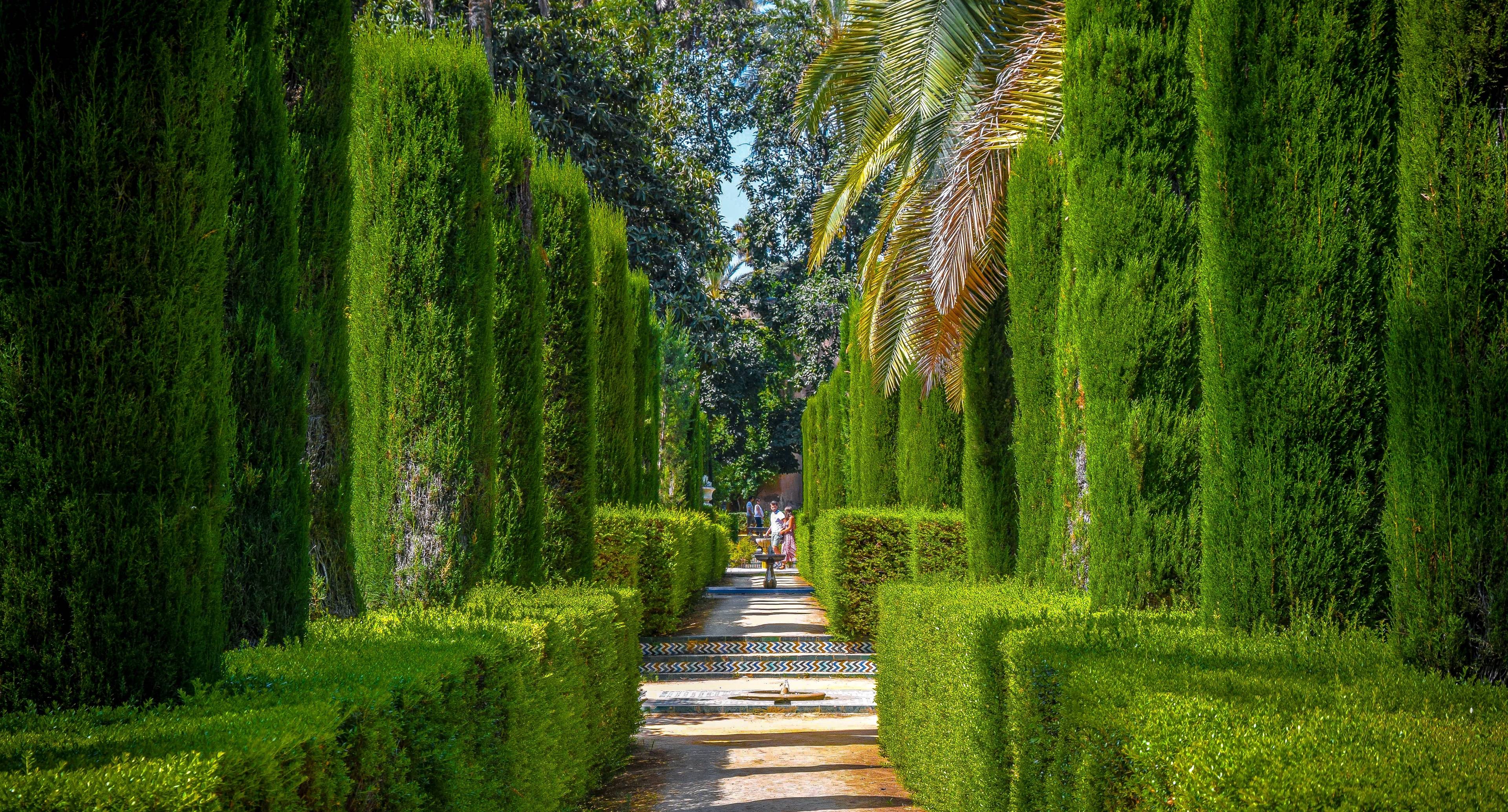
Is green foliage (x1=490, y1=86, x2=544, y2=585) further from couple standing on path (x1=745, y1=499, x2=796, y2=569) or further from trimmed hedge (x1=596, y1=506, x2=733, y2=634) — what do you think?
→ couple standing on path (x1=745, y1=499, x2=796, y2=569)

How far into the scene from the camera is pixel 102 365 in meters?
3.56

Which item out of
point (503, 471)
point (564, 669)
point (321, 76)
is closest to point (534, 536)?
point (503, 471)

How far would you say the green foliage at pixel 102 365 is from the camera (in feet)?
11.4

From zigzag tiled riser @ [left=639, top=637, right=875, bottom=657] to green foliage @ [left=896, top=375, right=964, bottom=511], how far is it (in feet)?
7.47

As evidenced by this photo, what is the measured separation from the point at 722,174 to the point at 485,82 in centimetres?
2958

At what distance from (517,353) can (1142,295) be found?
4841 millimetres

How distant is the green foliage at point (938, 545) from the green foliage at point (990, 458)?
52.1 inches

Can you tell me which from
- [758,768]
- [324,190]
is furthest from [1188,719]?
[758,768]

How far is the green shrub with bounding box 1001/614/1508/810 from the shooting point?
2.54 meters

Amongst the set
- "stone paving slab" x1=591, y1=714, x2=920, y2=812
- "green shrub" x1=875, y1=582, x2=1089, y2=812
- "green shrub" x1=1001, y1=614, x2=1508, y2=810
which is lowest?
"stone paving slab" x1=591, y1=714, x2=920, y2=812

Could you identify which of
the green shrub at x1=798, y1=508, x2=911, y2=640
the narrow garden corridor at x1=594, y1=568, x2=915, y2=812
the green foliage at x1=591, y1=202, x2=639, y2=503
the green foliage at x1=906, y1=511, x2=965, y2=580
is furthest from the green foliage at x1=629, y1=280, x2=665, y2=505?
the green foliage at x1=906, y1=511, x2=965, y2=580

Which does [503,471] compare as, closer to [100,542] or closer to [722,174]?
[100,542]

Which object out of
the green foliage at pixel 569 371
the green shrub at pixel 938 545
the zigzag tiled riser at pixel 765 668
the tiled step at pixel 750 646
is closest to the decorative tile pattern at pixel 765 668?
the zigzag tiled riser at pixel 765 668

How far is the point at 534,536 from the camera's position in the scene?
899 cm
